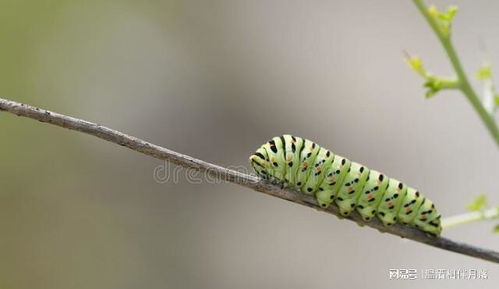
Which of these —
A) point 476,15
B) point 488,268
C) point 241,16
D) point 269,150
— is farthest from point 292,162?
point 476,15

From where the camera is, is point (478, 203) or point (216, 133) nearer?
point (478, 203)

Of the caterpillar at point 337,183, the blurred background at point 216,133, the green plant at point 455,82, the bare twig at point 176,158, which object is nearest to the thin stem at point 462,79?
the green plant at point 455,82

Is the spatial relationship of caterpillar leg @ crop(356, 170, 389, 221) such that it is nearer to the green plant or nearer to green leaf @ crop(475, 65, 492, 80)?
the green plant

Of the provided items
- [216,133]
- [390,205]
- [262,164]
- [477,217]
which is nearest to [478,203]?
[477,217]

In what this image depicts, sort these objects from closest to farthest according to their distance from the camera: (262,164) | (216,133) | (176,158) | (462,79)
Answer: (462,79) < (176,158) < (262,164) < (216,133)

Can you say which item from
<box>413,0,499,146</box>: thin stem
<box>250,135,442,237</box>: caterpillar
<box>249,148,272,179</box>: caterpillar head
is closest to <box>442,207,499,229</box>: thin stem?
<box>413,0,499,146</box>: thin stem

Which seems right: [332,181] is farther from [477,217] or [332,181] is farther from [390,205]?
[477,217]
